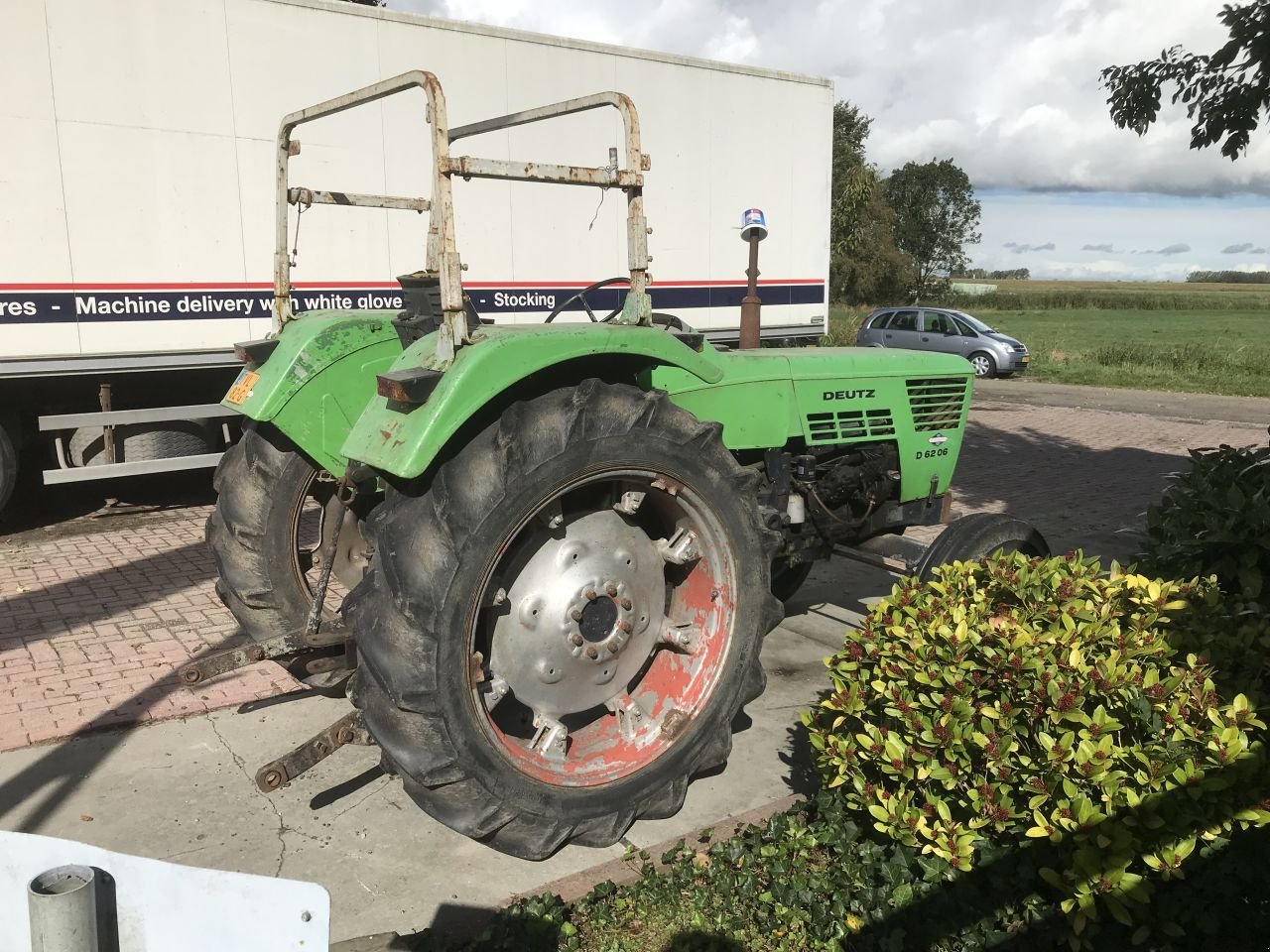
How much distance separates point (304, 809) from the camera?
134 inches

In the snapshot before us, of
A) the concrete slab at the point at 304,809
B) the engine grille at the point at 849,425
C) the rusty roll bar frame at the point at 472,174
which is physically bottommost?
the concrete slab at the point at 304,809

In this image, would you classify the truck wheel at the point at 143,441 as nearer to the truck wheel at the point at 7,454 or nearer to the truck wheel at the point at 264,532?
the truck wheel at the point at 7,454

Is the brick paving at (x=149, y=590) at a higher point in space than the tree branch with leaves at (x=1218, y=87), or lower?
lower

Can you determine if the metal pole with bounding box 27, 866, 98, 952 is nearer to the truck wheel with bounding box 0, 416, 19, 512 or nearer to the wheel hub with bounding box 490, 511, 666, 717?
the wheel hub with bounding box 490, 511, 666, 717

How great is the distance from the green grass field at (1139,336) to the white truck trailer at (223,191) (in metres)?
15.4

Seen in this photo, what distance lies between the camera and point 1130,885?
2.34 metres

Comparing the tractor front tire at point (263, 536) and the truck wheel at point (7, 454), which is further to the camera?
the truck wheel at point (7, 454)

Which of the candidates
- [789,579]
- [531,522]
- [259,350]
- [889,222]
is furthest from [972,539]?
[889,222]

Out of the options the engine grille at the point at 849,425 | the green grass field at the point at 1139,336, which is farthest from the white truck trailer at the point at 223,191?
the green grass field at the point at 1139,336

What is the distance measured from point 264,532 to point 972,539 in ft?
9.59

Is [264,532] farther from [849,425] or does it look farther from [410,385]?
[849,425]

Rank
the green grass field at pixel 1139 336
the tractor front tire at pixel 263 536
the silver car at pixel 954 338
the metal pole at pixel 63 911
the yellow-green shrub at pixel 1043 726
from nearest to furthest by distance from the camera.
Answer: the metal pole at pixel 63 911 → the yellow-green shrub at pixel 1043 726 → the tractor front tire at pixel 263 536 → the green grass field at pixel 1139 336 → the silver car at pixel 954 338

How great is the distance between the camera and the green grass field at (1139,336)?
21062 millimetres

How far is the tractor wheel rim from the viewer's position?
307 centimetres
